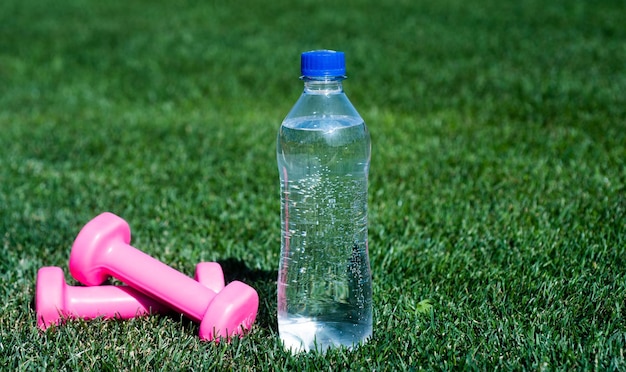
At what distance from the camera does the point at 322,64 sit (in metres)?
2.62

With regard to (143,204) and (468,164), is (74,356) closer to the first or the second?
(143,204)

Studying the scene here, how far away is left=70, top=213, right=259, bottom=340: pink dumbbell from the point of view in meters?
2.85

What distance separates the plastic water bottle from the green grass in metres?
0.13

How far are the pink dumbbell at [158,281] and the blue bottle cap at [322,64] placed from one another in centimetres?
86

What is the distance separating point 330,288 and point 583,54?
6.31 metres

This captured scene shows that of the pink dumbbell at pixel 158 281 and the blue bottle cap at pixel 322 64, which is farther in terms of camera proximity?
the pink dumbbell at pixel 158 281

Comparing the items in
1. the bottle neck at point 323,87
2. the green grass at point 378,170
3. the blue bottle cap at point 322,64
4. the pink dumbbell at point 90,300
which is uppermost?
the blue bottle cap at point 322,64

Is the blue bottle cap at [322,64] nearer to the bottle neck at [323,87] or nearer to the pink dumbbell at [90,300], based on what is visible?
the bottle neck at [323,87]

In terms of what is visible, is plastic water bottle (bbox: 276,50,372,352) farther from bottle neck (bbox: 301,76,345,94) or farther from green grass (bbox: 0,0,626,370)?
green grass (bbox: 0,0,626,370)

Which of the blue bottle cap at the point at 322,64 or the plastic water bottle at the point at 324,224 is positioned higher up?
the blue bottle cap at the point at 322,64

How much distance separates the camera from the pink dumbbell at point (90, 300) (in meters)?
2.98

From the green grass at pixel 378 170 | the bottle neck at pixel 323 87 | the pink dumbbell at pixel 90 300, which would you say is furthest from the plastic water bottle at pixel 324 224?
the pink dumbbell at pixel 90 300

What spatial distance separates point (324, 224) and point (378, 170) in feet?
7.09

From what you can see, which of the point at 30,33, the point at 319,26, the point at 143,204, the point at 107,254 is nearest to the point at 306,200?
the point at 107,254
